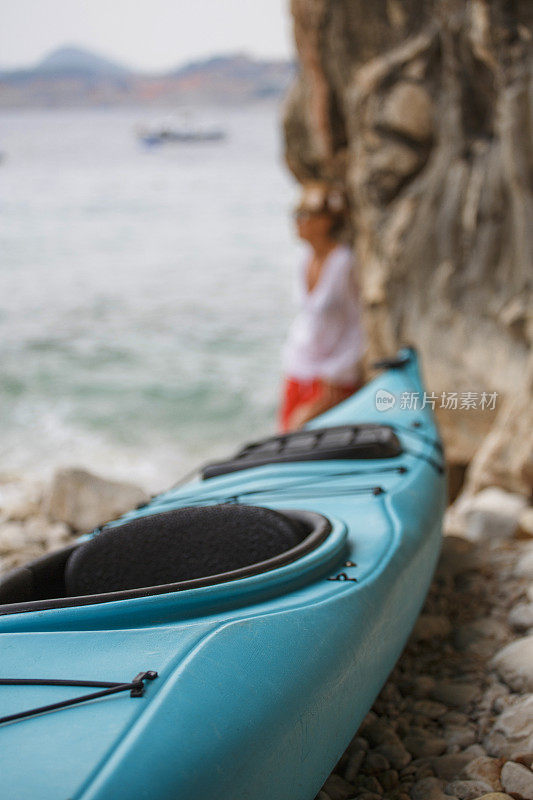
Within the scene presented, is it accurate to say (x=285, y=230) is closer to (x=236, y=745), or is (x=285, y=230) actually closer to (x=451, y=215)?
(x=451, y=215)

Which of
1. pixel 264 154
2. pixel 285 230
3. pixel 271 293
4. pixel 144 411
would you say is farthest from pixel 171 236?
pixel 264 154

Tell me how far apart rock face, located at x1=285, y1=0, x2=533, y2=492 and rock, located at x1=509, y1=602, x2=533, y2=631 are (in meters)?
0.76

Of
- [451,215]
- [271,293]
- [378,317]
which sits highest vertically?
[451,215]

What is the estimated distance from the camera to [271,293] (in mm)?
10180

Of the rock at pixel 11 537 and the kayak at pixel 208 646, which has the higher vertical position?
the kayak at pixel 208 646

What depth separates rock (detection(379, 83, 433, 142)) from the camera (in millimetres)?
3463

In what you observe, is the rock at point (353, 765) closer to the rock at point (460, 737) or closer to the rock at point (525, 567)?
the rock at point (460, 737)

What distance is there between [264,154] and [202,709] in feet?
102

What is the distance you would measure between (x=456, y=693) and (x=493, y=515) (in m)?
0.99

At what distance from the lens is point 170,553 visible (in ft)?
5.08

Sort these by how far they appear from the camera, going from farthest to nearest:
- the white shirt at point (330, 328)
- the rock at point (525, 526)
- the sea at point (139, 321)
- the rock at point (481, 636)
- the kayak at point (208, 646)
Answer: the sea at point (139, 321) → the white shirt at point (330, 328) → the rock at point (525, 526) → the rock at point (481, 636) → the kayak at point (208, 646)

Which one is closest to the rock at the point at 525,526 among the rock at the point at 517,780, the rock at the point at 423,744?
the rock at the point at 423,744

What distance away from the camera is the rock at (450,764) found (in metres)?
1.56

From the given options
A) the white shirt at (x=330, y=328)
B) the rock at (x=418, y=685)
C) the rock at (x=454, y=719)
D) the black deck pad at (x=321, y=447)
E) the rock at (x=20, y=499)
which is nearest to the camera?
the rock at (x=454, y=719)
